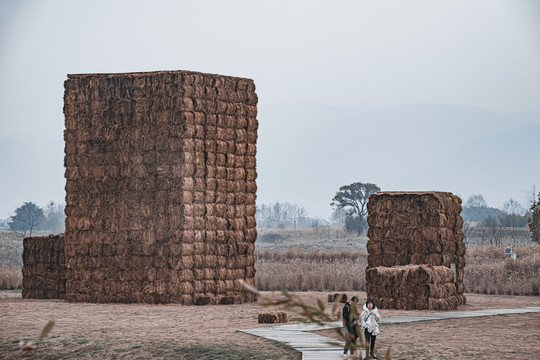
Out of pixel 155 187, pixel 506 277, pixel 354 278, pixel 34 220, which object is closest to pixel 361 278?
pixel 354 278

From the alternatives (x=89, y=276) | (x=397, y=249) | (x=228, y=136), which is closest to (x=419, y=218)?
(x=397, y=249)

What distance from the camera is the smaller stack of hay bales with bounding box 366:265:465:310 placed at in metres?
19.1

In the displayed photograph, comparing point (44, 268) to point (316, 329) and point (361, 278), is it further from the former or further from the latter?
point (316, 329)

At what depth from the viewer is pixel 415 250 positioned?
20.5 meters

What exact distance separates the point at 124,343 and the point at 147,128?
7904mm

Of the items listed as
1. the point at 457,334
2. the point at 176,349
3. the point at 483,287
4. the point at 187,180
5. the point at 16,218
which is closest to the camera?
the point at 176,349

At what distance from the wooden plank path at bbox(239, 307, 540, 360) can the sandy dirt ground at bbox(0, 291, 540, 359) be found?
310mm

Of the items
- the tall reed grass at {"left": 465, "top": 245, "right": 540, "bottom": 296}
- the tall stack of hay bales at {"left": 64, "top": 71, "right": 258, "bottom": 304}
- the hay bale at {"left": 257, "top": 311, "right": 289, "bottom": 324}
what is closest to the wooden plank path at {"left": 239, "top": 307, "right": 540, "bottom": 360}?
the hay bale at {"left": 257, "top": 311, "right": 289, "bottom": 324}

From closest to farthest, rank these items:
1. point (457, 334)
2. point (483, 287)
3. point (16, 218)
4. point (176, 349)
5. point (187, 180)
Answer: point (176, 349) < point (457, 334) < point (187, 180) < point (483, 287) < point (16, 218)

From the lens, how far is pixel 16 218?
104125 mm

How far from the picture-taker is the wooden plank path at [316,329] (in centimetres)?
1259

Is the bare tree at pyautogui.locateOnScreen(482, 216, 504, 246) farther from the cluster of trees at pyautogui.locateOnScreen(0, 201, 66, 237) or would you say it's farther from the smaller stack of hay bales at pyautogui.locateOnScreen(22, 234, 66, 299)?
the cluster of trees at pyautogui.locateOnScreen(0, 201, 66, 237)

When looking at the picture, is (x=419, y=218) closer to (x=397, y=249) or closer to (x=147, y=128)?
(x=397, y=249)

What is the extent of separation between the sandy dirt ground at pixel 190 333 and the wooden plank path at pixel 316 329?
31 cm
